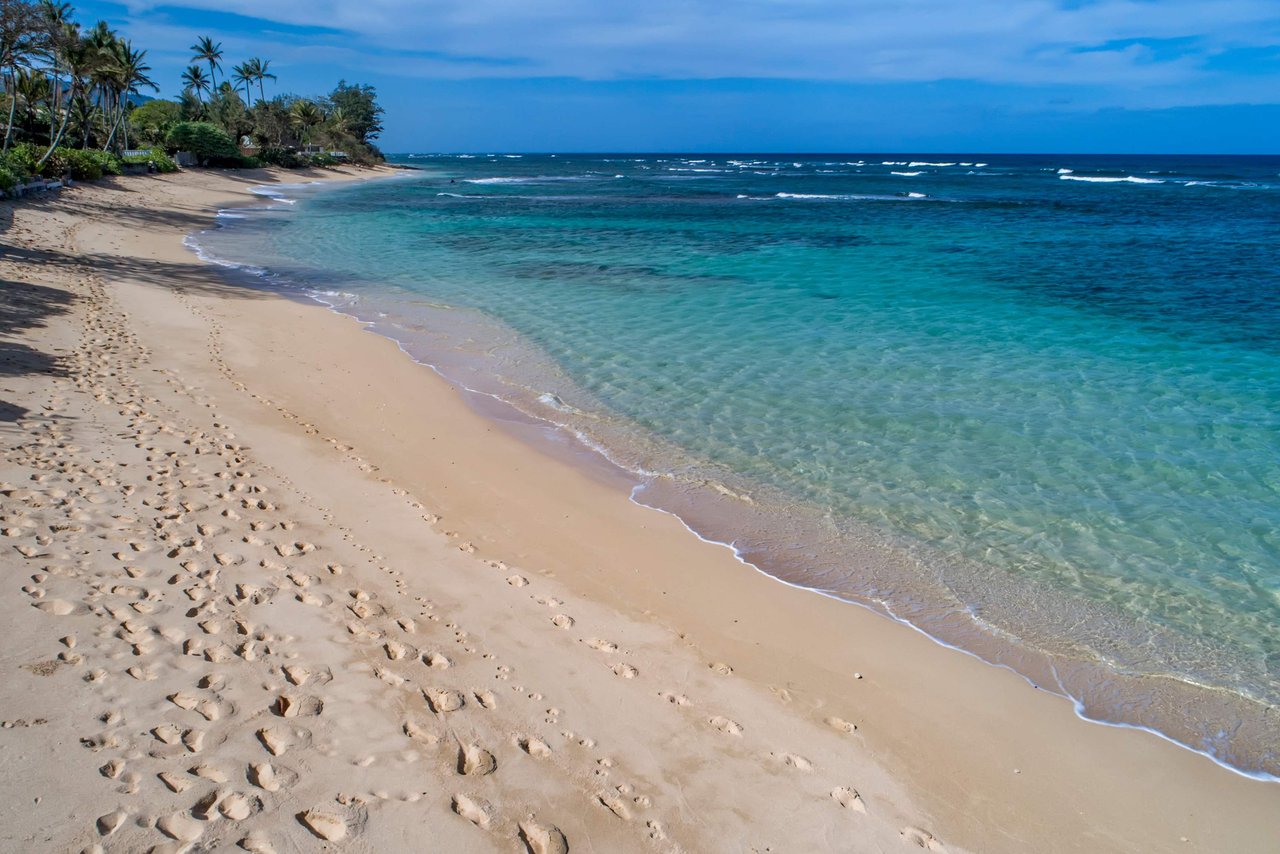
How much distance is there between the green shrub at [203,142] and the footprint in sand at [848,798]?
66.3 meters

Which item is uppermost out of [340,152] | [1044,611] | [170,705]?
[340,152]

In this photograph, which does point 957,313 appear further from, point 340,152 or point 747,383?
point 340,152

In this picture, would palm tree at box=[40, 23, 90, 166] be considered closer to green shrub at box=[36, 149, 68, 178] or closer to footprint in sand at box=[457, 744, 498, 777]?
green shrub at box=[36, 149, 68, 178]

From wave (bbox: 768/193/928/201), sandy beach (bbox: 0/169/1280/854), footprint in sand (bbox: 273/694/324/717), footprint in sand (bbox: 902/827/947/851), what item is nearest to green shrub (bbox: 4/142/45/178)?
sandy beach (bbox: 0/169/1280/854)

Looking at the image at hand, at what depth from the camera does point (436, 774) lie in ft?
12.5

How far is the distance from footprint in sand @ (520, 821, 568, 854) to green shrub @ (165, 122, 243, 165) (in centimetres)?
Answer: 6590

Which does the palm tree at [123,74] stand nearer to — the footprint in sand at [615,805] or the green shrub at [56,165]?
the green shrub at [56,165]

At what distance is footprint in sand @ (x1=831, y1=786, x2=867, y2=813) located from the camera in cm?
407

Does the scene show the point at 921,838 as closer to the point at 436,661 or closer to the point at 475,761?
the point at 475,761

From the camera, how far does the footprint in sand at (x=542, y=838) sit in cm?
351

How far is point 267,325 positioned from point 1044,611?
1380cm

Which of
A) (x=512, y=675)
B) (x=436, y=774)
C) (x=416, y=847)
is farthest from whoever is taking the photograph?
(x=512, y=675)

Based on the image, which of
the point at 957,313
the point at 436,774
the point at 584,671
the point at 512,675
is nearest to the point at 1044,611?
the point at 584,671

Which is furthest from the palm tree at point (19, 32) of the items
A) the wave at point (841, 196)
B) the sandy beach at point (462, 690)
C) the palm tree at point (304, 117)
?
the palm tree at point (304, 117)
